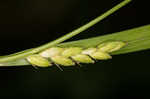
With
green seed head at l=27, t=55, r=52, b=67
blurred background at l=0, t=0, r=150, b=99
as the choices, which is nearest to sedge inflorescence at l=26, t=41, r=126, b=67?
green seed head at l=27, t=55, r=52, b=67

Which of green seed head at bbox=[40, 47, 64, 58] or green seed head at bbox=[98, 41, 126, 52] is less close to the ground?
green seed head at bbox=[40, 47, 64, 58]

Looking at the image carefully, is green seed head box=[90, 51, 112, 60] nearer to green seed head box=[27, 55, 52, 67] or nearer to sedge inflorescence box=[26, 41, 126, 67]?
sedge inflorescence box=[26, 41, 126, 67]

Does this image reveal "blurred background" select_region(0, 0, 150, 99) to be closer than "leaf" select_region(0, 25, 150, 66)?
No

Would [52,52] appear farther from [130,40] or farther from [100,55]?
[130,40]

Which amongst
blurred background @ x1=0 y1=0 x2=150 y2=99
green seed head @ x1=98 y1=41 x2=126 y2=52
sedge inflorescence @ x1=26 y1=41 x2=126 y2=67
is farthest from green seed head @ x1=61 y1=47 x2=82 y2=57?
blurred background @ x1=0 y1=0 x2=150 y2=99

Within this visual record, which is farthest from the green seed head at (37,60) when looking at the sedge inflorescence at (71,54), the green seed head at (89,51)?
the green seed head at (89,51)

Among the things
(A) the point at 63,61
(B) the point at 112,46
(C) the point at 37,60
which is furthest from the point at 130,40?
(C) the point at 37,60
